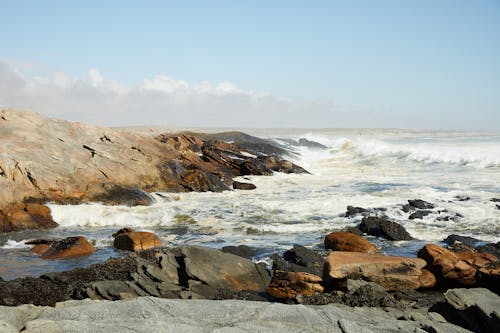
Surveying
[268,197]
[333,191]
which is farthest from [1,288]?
[333,191]

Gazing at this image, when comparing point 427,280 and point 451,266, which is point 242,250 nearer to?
point 427,280

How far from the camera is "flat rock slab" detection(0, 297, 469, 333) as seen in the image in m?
5.89

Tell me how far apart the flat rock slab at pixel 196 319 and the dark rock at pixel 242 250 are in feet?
18.4

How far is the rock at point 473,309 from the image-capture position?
22.8 feet

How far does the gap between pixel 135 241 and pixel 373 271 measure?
644 cm

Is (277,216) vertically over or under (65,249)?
under

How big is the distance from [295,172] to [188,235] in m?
18.8

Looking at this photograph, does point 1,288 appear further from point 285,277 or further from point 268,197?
point 268,197

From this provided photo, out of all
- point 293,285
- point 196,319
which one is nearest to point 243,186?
point 293,285

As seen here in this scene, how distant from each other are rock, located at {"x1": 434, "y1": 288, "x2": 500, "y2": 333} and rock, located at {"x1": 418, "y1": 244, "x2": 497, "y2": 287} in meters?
2.50

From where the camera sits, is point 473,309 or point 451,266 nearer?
point 473,309

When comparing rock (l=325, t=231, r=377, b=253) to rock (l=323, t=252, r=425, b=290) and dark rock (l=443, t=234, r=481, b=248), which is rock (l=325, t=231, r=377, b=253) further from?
rock (l=323, t=252, r=425, b=290)

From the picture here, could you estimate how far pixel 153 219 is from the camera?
18.6 m

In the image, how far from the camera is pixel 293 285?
382 inches
